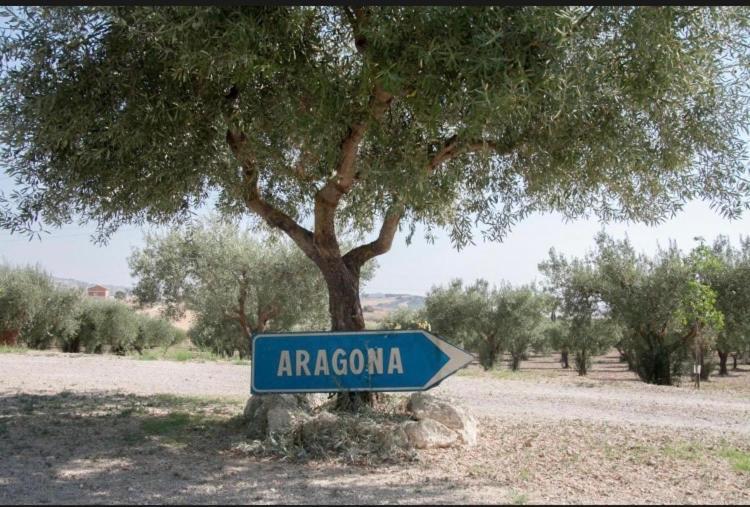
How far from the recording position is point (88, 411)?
29.3 feet

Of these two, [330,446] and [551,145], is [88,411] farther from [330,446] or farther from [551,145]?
[551,145]

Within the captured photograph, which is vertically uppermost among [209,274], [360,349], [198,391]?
[209,274]

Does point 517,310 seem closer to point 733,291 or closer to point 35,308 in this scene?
point 733,291

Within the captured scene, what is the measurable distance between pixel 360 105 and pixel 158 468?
4.01 m

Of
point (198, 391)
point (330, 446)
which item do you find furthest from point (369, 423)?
point (198, 391)

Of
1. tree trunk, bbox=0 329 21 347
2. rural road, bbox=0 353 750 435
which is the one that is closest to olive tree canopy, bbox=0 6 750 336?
rural road, bbox=0 353 750 435

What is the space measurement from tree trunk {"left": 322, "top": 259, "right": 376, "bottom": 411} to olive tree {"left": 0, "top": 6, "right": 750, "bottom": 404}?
0.08 ft

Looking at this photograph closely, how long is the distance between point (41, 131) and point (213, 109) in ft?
5.65

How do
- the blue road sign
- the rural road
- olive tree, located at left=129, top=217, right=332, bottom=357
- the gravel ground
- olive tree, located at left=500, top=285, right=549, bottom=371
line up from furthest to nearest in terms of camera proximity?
1. olive tree, located at left=500, top=285, right=549, bottom=371
2. olive tree, located at left=129, top=217, right=332, bottom=357
3. the rural road
4. the blue road sign
5. the gravel ground

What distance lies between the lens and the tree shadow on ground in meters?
4.79

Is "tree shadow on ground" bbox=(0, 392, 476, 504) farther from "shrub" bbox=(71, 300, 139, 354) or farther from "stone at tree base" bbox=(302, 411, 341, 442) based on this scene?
"shrub" bbox=(71, 300, 139, 354)

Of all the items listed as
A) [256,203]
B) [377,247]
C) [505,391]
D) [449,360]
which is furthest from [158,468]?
[505,391]

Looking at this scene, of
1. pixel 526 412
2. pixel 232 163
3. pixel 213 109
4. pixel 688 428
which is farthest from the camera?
pixel 526 412

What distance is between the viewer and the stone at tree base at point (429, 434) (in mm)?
6391
